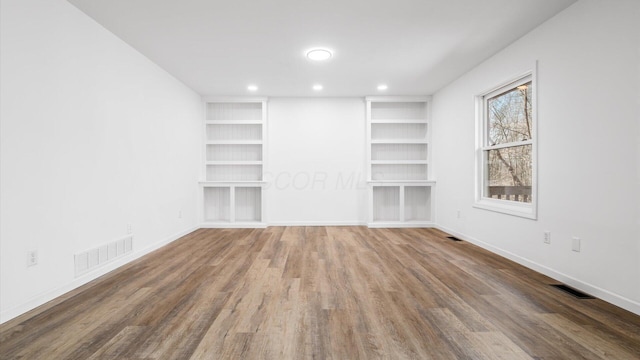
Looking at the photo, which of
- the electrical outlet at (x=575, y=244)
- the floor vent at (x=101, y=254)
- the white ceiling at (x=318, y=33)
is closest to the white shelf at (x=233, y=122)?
the white ceiling at (x=318, y=33)

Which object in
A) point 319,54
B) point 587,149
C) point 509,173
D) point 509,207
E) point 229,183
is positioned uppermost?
point 319,54

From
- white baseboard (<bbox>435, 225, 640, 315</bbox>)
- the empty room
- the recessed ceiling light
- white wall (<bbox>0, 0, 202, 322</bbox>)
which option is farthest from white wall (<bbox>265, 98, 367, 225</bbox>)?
white baseboard (<bbox>435, 225, 640, 315</bbox>)

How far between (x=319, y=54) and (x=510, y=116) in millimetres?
2494

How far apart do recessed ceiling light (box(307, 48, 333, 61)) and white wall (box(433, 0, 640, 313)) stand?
82.6 inches

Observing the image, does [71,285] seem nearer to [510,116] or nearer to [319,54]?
[319,54]

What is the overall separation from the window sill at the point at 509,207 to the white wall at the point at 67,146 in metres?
4.36

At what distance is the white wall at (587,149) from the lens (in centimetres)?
211

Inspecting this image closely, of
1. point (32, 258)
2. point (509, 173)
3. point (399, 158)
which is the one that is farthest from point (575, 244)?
point (32, 258)

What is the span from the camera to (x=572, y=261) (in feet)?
8.40

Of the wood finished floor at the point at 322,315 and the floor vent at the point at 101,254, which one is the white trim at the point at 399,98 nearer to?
the wood finished floor at the point at 322,315

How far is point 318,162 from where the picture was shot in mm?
5742

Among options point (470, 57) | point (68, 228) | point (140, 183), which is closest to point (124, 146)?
point (140, 183)

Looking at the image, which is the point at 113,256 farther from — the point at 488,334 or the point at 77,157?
the point at 488,334

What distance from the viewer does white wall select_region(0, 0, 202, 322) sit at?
2.03 m
